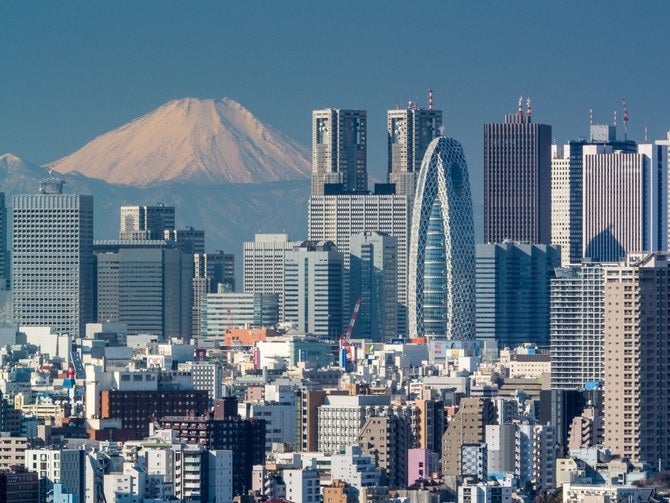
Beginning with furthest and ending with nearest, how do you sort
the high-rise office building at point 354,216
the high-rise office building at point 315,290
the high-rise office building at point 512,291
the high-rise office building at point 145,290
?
the high-rise office building at point 354,216 → the high-rise office building at point 145,290 → the high-rise office building at point 315,290 → the high-rise office building at point 512,291

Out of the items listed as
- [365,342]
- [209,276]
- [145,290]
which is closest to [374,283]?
[209,276]

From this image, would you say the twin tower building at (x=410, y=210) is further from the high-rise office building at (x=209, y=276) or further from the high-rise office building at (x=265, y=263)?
the high-rise office building at (x=209, y=276)

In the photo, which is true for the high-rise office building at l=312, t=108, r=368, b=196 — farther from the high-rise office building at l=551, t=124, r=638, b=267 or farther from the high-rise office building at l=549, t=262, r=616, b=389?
the high-rise office building at l=549, t=262, r=616, b=389

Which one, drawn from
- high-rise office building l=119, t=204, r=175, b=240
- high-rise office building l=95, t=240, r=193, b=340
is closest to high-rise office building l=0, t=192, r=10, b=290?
high-rise office building l=95, t=240, r=193, b=340

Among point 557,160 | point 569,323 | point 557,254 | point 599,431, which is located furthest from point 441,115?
point 599,431

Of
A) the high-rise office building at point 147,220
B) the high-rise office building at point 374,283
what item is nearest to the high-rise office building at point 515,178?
the high-rise office building at point 374,283

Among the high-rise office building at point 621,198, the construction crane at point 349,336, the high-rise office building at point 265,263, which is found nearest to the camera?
the construction crane at point 349,336

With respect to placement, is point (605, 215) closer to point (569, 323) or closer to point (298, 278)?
point (298, 278)
